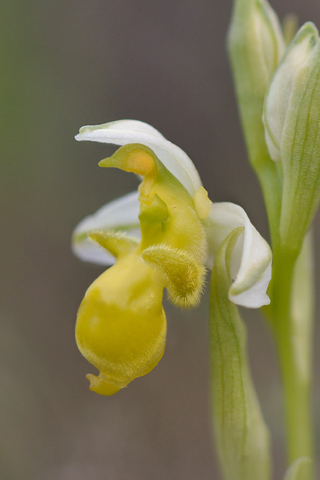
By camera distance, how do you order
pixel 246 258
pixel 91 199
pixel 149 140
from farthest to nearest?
pixel 91 199, pixel 149 140, pixel 246 258

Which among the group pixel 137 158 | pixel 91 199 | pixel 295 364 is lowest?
pixel 91 199

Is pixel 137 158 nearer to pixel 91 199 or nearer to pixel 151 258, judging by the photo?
pixel 151 258

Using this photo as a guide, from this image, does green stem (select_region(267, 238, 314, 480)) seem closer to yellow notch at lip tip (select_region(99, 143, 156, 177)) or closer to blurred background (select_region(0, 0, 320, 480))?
yellow notch at lip tip (select_region(99, 143, 156, 177))

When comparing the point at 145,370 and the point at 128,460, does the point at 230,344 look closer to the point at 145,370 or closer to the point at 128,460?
the point at 145,370

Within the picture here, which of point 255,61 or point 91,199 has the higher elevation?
point 255,61

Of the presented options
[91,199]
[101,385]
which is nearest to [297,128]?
[101,385]

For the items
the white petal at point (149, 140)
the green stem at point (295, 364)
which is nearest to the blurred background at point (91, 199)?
the green stem at point (295, 364)

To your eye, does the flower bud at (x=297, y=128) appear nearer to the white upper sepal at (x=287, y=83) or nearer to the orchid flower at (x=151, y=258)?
the white upper sepal at (x=287, y=83)
